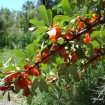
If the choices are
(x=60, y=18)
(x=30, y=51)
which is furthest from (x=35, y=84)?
(x=60, y=18)

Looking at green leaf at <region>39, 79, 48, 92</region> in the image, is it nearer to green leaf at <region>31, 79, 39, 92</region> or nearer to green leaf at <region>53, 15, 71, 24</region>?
green leaf at <region>31, 79, 39, 92</region>

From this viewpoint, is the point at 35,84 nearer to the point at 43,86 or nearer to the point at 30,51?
the point at 43,86

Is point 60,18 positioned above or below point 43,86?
above

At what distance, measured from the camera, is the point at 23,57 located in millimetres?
1388

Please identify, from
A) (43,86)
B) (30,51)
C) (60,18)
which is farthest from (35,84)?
(60,18)

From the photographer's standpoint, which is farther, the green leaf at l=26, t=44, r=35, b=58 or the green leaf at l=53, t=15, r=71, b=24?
the green leaf at l=26, t=44, r=35, b=58

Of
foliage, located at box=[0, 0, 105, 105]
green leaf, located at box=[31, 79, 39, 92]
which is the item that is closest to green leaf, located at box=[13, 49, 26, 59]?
foliage, located at box=[0, 0, 105, 105]

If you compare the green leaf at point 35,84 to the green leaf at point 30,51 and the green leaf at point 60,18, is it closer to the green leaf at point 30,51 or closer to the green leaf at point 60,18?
the green leaf at point 30,51

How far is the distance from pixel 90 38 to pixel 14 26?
92.5ft

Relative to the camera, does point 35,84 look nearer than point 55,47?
No

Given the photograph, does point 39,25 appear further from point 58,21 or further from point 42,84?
point 42,84

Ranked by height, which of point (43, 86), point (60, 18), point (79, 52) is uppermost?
point (60, 18)

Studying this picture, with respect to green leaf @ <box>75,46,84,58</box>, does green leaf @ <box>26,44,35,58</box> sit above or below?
above

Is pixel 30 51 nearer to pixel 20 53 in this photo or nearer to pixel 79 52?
pixel 20 53
